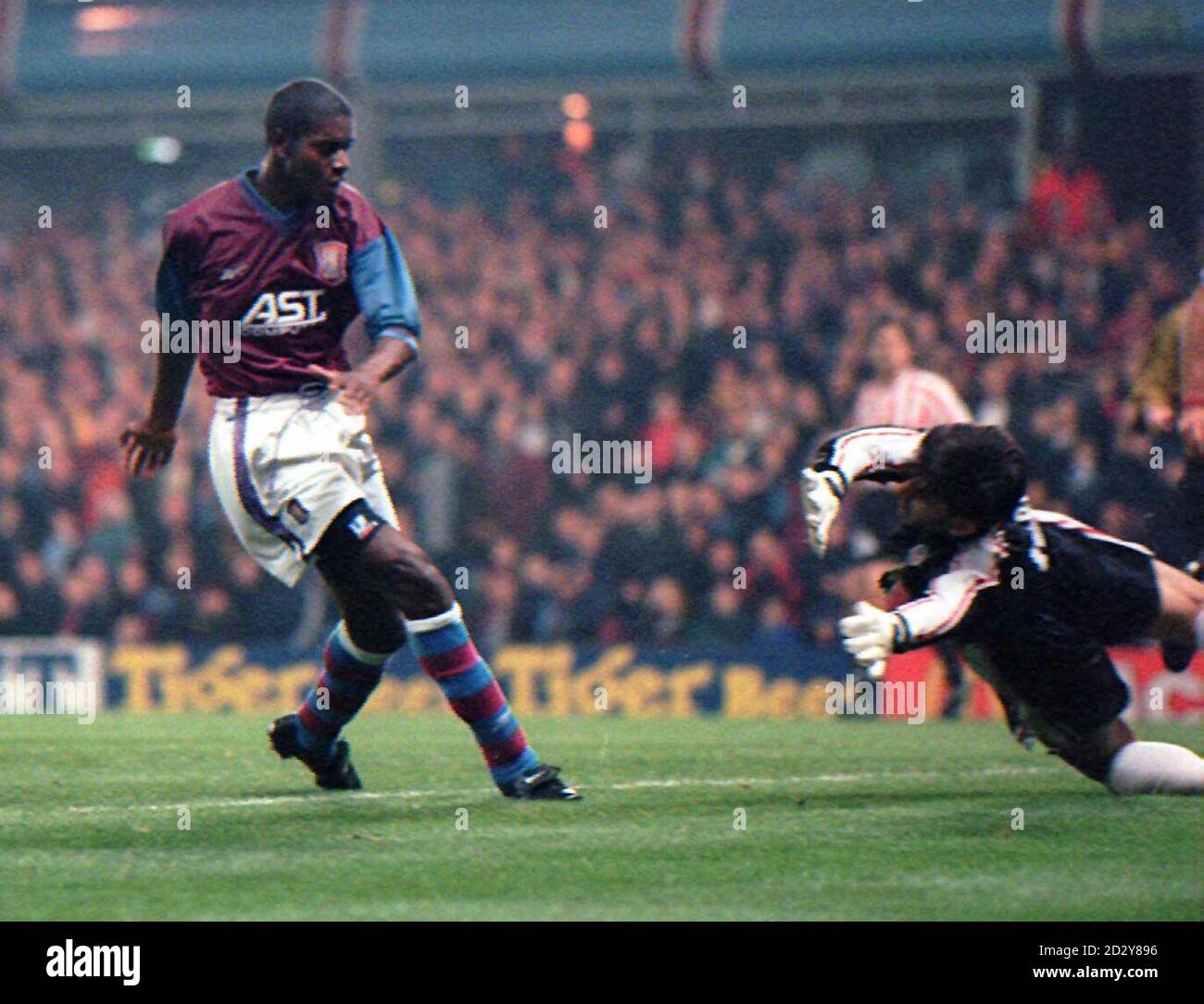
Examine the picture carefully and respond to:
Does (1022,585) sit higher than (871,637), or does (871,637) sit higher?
Answer: (1022,585)

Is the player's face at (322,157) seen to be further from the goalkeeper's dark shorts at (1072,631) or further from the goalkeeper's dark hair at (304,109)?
the goalkeeper's dark shorts at (1072,631)

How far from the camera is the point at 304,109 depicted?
6828 millimetres

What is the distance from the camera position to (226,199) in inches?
278

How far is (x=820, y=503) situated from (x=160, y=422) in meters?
2.35

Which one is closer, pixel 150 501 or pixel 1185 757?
pixel 1185 757

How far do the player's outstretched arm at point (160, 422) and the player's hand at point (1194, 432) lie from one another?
4102 millimetres

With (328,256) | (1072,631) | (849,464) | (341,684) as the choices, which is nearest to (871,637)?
(849,464)

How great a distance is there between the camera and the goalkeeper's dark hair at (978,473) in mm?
6465

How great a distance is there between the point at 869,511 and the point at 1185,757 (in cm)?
651

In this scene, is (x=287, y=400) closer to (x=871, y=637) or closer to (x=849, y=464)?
(x=849, y=464)
